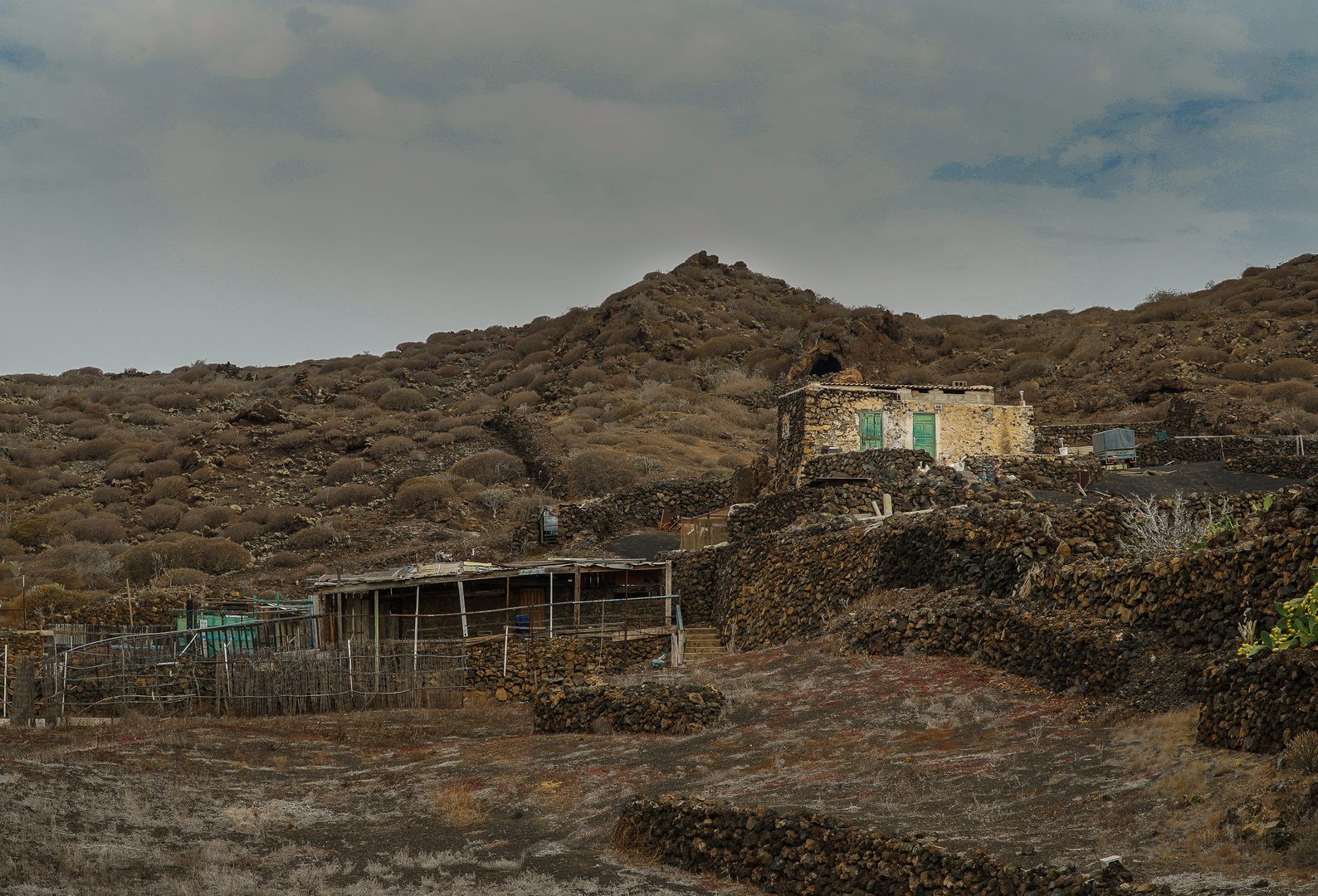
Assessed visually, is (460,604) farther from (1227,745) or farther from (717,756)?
(1227,745)

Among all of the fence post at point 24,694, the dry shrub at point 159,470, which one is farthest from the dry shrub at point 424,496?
the fence post at point 24,694

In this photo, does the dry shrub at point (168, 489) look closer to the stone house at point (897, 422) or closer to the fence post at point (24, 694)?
the stone house at point (897, 422)

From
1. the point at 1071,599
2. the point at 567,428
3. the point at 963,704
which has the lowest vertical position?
the point at 963,704

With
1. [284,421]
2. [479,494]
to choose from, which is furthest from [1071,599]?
[284,421]

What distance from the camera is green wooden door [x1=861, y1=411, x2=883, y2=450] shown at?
34.1 m

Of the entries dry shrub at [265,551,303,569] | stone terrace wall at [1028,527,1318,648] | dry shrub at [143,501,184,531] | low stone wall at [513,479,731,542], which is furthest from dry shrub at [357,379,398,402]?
stone terrace wall at [1028,527,1318,648]

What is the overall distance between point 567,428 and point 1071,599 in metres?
41.6

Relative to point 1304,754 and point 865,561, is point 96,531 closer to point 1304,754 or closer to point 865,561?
point 865,561

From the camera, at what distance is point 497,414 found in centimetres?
6134

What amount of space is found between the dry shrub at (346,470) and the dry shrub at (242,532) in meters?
8.44

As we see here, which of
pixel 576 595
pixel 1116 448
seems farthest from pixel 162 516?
pixel 1116 448

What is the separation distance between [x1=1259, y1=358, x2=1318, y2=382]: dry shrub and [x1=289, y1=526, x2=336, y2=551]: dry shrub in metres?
43.5

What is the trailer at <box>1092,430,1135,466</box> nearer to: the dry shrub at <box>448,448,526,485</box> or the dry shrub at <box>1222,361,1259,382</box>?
the dry shrub at <box>1222,361,1259,382</box>

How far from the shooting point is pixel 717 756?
1387 cm
